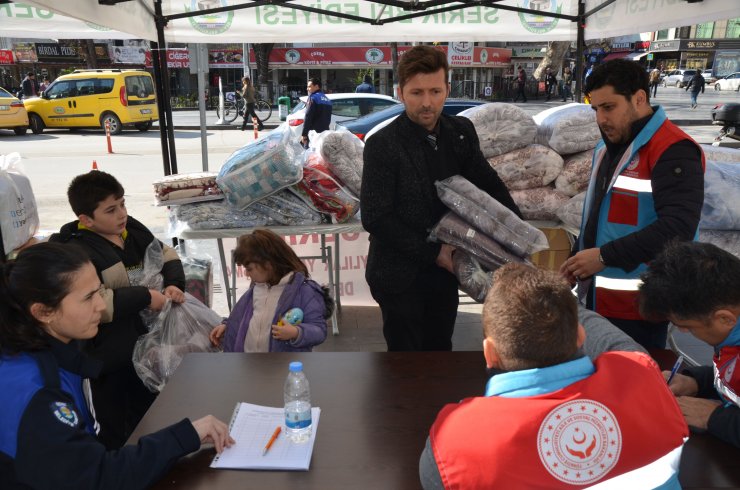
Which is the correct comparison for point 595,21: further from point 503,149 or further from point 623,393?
point 623,393

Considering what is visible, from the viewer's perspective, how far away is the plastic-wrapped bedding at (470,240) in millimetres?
2307

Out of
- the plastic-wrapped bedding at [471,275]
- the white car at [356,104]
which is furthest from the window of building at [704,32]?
the plastic-wrapped bedding at [471,275]

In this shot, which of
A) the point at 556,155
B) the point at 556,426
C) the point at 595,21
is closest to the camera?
the point at 556,426

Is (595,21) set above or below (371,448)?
above

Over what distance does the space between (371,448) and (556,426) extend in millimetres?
629

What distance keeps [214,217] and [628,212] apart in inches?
99.4

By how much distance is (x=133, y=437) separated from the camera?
1644 mm

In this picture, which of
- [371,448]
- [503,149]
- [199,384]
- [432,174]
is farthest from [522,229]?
[503,149]

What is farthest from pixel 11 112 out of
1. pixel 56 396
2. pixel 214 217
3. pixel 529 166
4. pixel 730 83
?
pixel 730 83

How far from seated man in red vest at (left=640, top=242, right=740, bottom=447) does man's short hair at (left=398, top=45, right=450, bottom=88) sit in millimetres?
1102

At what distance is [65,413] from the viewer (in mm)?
1352

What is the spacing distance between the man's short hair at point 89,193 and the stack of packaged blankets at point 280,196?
43.8 inches

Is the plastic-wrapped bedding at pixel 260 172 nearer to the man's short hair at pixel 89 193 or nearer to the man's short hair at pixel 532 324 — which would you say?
the man's short hair at pixel 89 193

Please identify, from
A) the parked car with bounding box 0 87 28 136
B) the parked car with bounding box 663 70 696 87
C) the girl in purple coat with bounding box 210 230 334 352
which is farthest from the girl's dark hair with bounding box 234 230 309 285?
the parked car with bounding box 663 70 696 87
